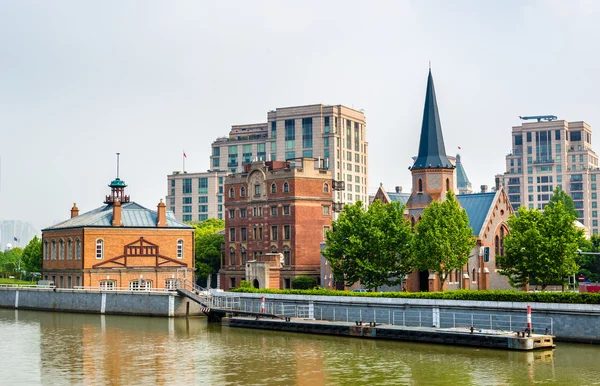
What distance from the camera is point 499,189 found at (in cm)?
9388

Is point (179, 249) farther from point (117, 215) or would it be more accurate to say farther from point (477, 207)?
point (477, 207)

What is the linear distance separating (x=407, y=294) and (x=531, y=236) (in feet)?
41.6

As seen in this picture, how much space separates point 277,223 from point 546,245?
3664 centimetres

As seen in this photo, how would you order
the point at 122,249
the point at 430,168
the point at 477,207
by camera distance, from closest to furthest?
the point at 430,168
the point at 477,207
the point at 122,249

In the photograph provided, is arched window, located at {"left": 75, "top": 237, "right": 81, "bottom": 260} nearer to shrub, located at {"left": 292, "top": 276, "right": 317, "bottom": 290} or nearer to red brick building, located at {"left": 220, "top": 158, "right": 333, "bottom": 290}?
red brick building, located at {"left": 220, "top": 158, "right": 333, "bottom": 290}

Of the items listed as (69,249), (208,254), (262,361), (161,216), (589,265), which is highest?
(161,216)

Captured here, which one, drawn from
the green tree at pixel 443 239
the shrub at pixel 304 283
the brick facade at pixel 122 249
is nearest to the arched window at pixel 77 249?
the brick facade at pixel 122 249

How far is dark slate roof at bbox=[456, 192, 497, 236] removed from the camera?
302ft

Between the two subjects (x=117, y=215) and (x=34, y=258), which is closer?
(x=117, y=215)

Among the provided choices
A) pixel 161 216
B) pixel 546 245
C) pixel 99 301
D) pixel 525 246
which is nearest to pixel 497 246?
pixel 525 246

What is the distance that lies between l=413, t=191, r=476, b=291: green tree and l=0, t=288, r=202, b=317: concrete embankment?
76.3ft

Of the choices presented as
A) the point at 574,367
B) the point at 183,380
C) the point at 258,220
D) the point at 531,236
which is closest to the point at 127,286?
the point at 258,220

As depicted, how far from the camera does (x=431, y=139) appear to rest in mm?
91875

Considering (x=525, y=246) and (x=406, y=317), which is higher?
(x=525, y=246)
